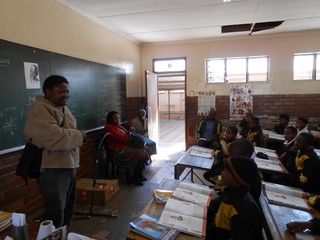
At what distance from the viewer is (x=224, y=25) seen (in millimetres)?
4574

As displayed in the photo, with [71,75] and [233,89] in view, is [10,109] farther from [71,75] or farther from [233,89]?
[233,89]

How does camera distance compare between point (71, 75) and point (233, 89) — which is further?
point (233, 89)

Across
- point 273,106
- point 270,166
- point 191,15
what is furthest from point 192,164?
point 273,106

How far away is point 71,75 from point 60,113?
1.69 m

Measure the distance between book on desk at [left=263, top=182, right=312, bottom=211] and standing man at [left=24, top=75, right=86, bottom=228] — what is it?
1492 millimetres

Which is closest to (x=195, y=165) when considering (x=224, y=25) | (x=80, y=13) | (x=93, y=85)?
(x=93, y=85)

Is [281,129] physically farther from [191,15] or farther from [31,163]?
[31,163]

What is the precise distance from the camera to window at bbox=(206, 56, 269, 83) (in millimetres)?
5562

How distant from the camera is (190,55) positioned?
5824 mm

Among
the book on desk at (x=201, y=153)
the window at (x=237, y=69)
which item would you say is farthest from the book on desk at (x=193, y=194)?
the window at (x=237, y=69)

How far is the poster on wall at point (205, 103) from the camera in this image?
227 inches

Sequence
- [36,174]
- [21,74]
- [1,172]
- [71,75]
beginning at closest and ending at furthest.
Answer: [36,174], [1,172], [21,74], [71,75]

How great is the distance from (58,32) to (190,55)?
135 inches

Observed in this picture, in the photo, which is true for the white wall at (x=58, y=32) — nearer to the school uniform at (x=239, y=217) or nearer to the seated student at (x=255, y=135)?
the school uniform at (x=239, y=217)
